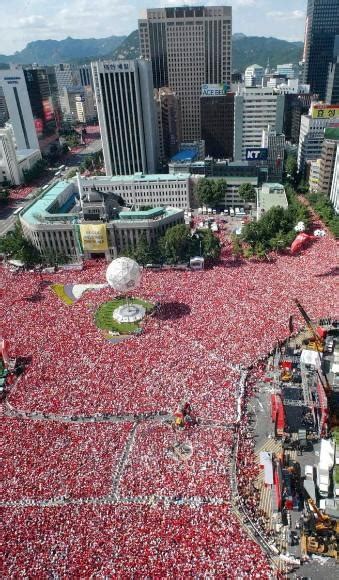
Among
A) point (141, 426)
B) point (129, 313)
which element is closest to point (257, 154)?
point (129, 313)

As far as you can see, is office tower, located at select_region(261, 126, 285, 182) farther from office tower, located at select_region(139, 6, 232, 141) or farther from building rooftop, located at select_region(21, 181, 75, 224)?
office tower, located at select_region(139, 6, 232, 141)

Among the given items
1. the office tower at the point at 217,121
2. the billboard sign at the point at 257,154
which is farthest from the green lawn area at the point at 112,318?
the office tower at the point at 217,121

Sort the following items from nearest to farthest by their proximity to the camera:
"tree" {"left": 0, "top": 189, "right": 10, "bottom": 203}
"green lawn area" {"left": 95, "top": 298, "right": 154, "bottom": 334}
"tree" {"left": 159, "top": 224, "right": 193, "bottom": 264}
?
"green lawn area" {"left": 95, "top": 298, "right": 154, "bottom": 334} → "tree" {"left": 159, "top": 224, "right": 193, "bottom": 264} → "tree" {"left": 0, "top": 189, "right": 10, "bottom": 203}

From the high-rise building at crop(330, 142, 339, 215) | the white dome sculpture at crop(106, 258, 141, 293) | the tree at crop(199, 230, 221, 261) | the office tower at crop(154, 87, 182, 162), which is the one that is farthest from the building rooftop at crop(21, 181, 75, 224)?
the high-rise building at crop(330, 142, 339, 215)

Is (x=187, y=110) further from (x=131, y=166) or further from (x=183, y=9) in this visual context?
(x=131, y=166)

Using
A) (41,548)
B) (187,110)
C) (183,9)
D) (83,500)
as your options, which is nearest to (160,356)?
(83,500)
